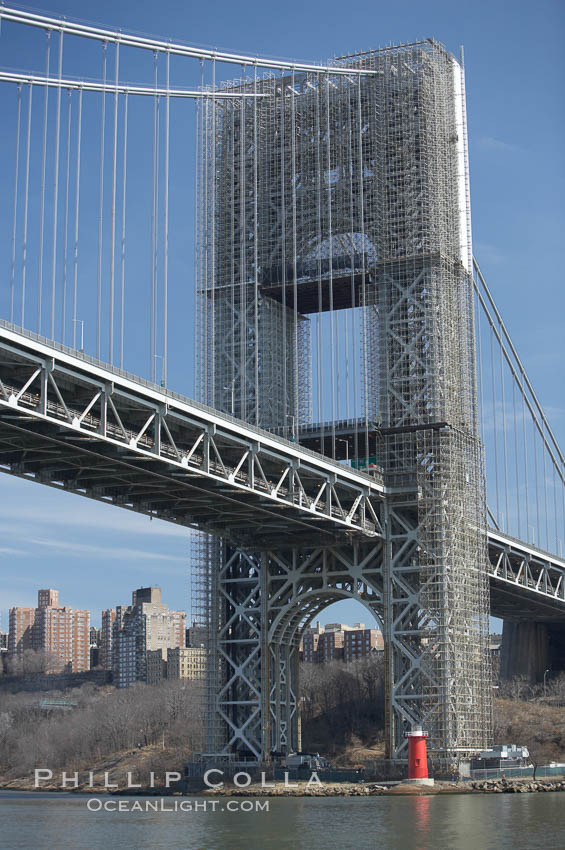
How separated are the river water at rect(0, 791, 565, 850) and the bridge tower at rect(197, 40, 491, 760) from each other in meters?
9.63

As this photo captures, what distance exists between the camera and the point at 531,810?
185 ft

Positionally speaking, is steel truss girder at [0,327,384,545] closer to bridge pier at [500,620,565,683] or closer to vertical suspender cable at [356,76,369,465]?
vertical suspender cable at [356,76,369,465]

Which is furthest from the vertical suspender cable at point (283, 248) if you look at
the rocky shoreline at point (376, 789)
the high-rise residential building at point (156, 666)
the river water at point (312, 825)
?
the high-rise residential building at point (156, 666)

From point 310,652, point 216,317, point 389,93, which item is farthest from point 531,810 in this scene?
point 310,652

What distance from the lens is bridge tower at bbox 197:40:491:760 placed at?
239ft

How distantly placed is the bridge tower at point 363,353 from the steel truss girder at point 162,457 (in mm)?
3665

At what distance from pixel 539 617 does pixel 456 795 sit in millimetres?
51416

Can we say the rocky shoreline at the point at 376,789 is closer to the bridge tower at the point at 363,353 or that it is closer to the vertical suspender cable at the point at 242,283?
the bridge tower at the point at 363,353

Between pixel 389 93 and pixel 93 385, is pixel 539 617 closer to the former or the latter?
pixel 389 93

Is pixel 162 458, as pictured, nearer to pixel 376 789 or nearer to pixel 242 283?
pixel 376 789

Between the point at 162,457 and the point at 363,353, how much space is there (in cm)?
2280

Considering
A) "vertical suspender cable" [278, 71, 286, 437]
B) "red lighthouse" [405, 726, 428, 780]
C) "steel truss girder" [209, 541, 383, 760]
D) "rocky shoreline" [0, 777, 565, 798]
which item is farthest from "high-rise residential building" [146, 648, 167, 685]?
"red lighthouse" [405, 726, 428, 780]

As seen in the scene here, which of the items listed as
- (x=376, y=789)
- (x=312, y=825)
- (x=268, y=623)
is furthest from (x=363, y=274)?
(x=312, y=825)

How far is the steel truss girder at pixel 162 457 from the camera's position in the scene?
169 ft
